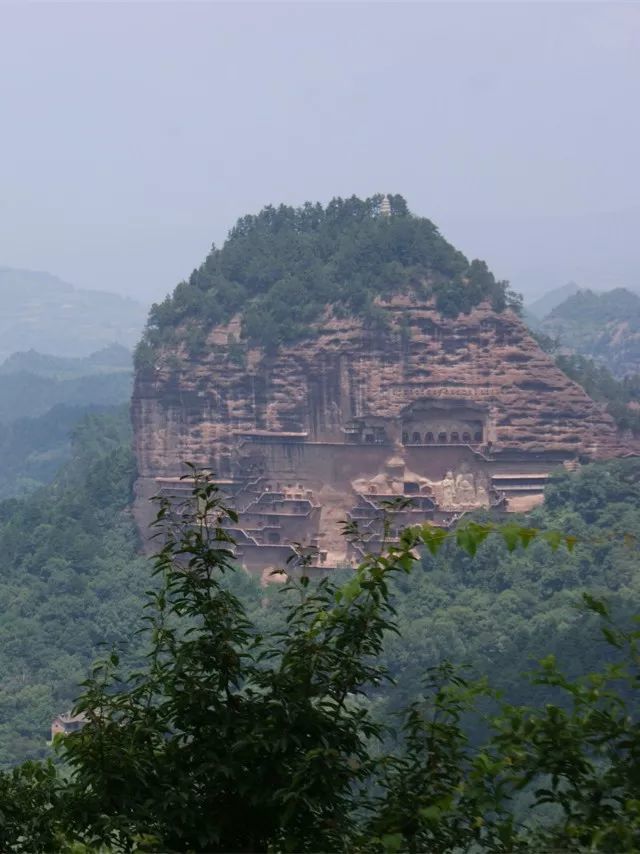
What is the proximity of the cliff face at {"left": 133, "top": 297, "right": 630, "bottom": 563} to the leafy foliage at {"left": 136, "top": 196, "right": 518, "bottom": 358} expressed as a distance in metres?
0.47

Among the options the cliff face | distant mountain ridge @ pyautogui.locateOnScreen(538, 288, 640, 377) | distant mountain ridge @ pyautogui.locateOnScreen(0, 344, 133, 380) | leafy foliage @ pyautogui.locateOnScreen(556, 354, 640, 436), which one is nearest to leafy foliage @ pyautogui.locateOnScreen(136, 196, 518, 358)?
the cliff face

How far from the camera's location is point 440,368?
41375 mm

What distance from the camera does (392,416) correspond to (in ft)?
135

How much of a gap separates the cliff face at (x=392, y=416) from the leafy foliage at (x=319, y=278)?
47 centimetres

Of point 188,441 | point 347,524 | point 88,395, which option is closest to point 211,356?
point 188,441

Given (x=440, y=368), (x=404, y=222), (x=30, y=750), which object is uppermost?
(x=404, y=222)

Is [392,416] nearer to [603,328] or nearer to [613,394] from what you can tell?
[613,394]

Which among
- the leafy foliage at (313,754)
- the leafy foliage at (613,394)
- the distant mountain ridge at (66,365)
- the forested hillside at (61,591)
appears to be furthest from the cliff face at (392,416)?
the distant mountain ridge at (66,365)

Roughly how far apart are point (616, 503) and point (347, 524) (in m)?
33.6

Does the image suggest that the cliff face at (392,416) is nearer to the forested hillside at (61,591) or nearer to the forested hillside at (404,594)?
the forested hillside at (404,594)

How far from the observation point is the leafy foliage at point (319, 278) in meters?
42.4

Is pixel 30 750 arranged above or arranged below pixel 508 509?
below

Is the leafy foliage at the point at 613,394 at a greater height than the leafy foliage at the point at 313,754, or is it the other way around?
the leafy foliage at the point at 613,394

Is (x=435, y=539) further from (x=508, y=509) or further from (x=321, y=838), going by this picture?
(x=508, y=509)
